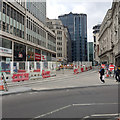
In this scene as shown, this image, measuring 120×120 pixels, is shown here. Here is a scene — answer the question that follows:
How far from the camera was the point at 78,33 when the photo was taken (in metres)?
→ 176

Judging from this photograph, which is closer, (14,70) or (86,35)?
(14,70)

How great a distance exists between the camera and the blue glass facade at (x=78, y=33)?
17475cm

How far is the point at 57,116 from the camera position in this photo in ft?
17.8

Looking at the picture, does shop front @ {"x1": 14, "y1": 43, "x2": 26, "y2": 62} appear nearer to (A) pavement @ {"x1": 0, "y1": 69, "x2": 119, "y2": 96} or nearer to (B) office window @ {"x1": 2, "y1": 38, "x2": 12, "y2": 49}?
(B) office window @ {"x1": 2, "y1": 38, "x2": 12, "y2": 49}

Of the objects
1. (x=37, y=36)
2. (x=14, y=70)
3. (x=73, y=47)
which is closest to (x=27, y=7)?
(x=37, y=36)

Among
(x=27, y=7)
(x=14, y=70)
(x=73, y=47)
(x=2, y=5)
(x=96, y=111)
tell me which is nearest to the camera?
(x=96, y=111)

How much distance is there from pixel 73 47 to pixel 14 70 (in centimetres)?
15829

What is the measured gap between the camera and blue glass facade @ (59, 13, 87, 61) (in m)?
175

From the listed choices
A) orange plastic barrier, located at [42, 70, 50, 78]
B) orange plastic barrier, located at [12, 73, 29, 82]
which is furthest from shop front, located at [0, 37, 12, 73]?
orange plastic barrier, located at [12, 73, 29, 82]

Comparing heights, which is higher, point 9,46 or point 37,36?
point 37,36

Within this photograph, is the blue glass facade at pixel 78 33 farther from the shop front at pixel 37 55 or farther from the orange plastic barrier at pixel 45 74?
the orange plastic barrier at pixel 45 74

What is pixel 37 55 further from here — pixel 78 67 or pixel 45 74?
pixel 45 74

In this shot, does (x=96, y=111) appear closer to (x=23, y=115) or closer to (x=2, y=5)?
(x=23, y=115)

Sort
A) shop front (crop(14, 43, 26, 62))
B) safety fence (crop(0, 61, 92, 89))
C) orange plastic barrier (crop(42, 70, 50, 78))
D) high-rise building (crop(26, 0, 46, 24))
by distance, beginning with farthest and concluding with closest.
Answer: high-rise building (crop(26, 0, 46, 24)), shop front (crop(14, 43, 26, 62)), orange plastic barrier (crop(42, 70, 50, 78)), safety fence (crop(0, 61, 92, 89))
